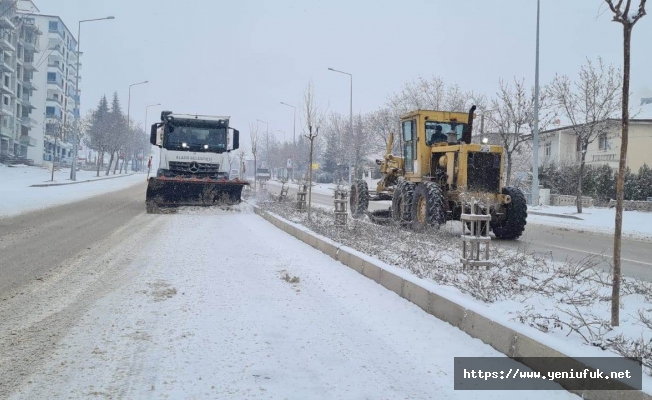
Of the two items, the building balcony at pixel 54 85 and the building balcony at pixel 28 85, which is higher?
the building balcony at pixel 54 85

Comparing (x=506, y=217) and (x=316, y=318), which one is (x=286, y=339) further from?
(x=506, y=217)

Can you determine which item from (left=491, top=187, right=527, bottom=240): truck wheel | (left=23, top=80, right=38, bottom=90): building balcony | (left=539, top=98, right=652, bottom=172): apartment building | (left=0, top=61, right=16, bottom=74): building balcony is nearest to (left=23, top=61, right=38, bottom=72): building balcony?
(left=23, top=80, right=38, bottom=90): building balcony

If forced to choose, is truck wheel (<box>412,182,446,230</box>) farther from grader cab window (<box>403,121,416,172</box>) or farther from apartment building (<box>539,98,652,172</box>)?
apartment building (<box>539,98,652,172</box>)

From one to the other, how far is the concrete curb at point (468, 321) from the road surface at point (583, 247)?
331 centimetres

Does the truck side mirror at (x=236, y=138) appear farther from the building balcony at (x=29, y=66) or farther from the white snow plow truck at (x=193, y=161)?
the building balcony at (x=29, y=66)

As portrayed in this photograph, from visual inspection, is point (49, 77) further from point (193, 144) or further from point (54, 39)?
point (193, 144)

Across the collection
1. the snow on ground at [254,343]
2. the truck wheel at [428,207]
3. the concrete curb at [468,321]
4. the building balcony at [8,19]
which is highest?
the building balcony at [8,19]

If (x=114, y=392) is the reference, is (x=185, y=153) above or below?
above

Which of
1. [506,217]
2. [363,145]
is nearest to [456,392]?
[506,217]

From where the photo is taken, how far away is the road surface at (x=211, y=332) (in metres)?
3.57

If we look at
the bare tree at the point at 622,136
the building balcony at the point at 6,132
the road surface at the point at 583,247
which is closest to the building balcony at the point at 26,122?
the building balcony at the point at 6,132

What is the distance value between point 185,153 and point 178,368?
15220mm

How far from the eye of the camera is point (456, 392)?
11.8 feet

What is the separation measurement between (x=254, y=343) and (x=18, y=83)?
7760 cm
